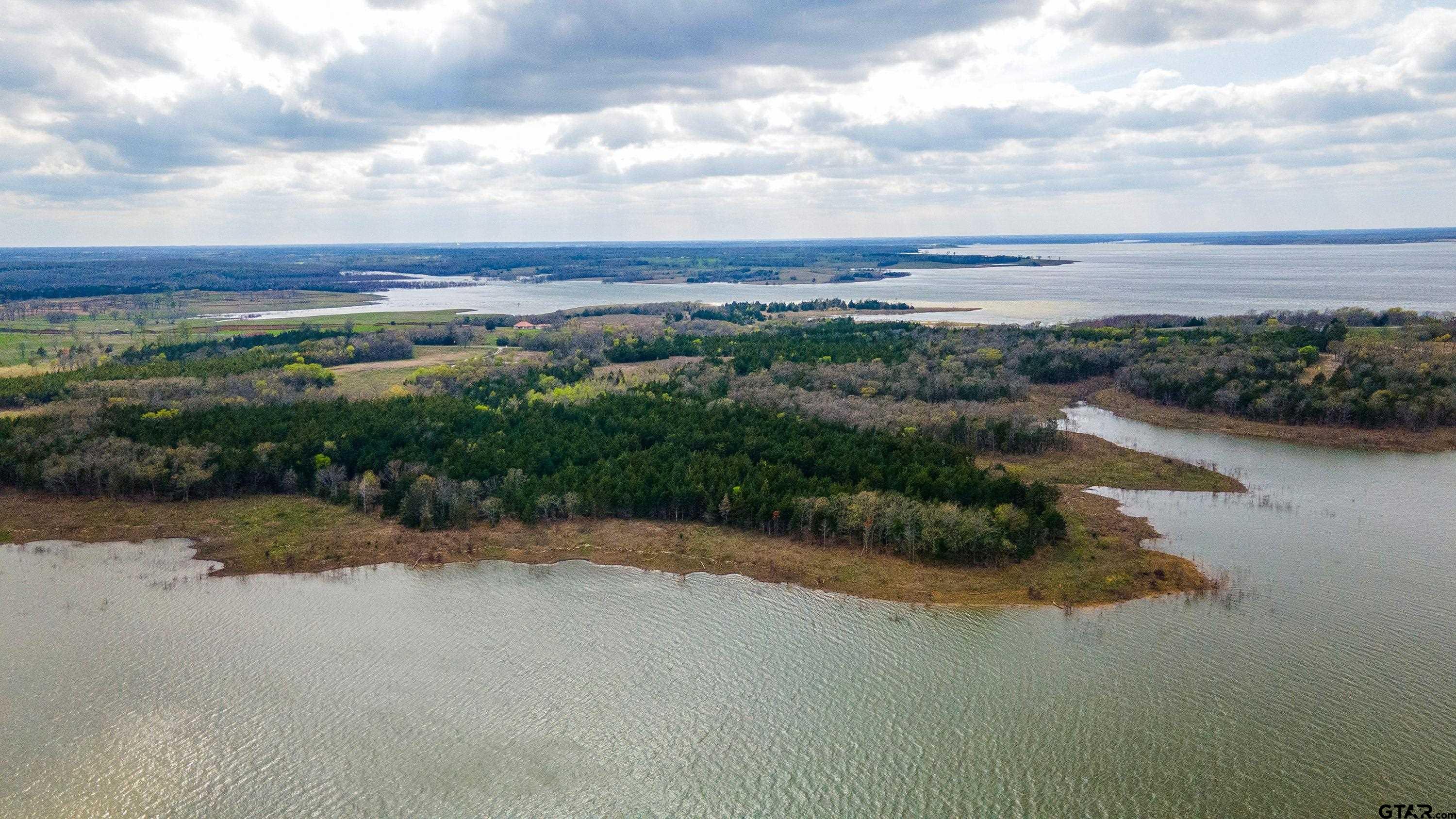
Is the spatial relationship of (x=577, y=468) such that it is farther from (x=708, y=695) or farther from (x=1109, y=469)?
(x=1109, y=469)

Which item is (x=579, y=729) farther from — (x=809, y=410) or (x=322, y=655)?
(x=809, y=410)

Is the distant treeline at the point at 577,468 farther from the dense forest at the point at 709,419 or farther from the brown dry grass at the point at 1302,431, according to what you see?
the brown dry grass at the point at 1302,431

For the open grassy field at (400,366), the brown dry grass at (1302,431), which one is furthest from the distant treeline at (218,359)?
the brown dry grass at (1302,431)

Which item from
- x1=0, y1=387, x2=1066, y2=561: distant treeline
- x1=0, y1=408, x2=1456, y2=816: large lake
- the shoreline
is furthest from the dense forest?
x1=0, y1=408, x2=1456, y2=816: large lake

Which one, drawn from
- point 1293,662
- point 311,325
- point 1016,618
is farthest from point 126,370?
point 1293,662

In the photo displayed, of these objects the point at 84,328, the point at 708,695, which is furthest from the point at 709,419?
the point at 84,328
